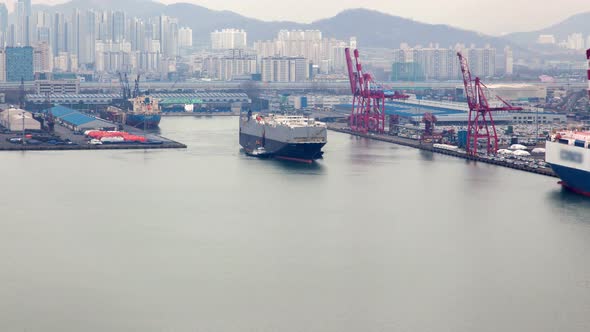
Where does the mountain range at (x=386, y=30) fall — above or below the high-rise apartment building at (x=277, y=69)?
above

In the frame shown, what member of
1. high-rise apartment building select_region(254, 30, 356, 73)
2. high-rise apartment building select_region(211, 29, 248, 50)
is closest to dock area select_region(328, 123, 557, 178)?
high-rise apartment building select_region(254, 30, 356, 73)

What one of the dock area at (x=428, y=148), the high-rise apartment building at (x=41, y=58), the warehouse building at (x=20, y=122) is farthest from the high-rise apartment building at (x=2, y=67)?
the dock area at (x=428, y=148)

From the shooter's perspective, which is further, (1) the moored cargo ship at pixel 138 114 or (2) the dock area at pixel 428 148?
(1) the moored cargo ship at pixel 138 114

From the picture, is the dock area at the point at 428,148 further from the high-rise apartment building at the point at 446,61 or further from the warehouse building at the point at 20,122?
the high-rise apartment building at the point at 446,61

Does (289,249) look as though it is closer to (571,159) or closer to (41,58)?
(571,159)

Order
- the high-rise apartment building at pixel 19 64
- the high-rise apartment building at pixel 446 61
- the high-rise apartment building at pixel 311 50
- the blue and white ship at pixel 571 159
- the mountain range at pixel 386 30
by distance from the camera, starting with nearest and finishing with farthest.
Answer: the blue and white ship at pixel 571 159 < the high-rise apartment building at pixel 19 64 < the high-rise apartment building at pixel 446 61 < the high-rise apartment building at pixel 311 50 < the mountain range at pixel 386 30

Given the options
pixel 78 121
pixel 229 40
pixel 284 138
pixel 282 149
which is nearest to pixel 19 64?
pixel 78 121

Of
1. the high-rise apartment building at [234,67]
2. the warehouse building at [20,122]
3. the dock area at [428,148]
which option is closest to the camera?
the dock area at [428,148]

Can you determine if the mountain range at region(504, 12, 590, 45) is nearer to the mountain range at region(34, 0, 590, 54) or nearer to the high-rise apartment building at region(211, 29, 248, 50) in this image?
the mountain range at region(34, 0, 590, 54)
